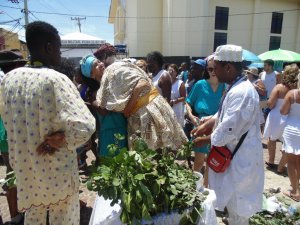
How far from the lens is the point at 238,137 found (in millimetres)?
2520

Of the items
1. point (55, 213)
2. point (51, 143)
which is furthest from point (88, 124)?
point (55, 213)

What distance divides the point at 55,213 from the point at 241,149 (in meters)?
1.58

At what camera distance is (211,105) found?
415 centimetres

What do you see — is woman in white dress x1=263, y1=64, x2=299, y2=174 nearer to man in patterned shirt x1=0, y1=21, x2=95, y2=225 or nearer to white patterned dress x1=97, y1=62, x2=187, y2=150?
white patterned dress x1=97, y1=62, x2=187, y2=150

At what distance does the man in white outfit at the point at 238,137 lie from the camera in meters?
2.44

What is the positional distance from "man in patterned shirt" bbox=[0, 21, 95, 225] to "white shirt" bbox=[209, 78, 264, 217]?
1125mm

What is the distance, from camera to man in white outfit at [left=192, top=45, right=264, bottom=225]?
244cm

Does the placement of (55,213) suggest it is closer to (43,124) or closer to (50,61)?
(43,124)

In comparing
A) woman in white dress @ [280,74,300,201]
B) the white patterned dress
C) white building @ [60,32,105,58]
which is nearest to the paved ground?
woman in white dress @ [280,74,300,201]

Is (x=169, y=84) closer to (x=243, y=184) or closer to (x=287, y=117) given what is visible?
(x=287, y=117)

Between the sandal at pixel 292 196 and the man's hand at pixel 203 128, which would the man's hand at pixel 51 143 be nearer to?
the man's hand at pixel 203 128

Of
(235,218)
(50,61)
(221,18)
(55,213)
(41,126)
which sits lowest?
(235,218)

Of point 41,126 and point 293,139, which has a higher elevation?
point 41,126

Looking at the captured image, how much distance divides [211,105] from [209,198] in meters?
2.28
